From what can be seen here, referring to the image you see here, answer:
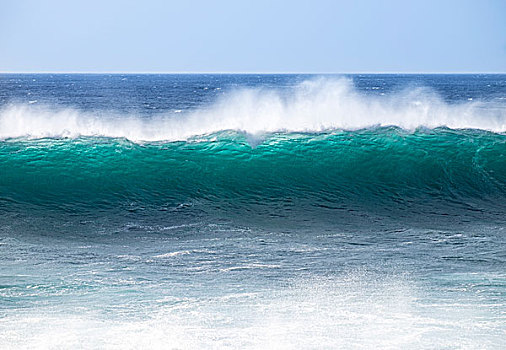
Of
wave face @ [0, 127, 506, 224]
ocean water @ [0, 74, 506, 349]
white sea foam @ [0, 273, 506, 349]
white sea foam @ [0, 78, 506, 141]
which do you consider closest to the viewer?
white sea foam @ [0, 273, 506, 349]

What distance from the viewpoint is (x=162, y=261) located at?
714 centimetres

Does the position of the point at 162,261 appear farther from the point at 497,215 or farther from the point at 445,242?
the point at 497,215

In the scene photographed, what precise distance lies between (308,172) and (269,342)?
646 cm

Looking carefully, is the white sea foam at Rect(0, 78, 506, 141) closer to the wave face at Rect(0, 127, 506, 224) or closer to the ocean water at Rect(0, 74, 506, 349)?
the ocean water at Rect(0, 74, 506, 349)

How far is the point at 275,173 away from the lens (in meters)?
11.0

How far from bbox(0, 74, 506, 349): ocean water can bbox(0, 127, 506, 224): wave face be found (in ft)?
0.13

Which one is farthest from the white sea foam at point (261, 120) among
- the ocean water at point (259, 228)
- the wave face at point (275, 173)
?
the wave face at point (275, 173)

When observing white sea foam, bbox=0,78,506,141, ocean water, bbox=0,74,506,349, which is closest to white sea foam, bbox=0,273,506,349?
ocean water, bbox=0,74,506,349

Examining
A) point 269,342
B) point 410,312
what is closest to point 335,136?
point 410,312

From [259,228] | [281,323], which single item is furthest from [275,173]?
[281,323]

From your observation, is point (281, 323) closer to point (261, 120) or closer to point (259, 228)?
point (259, 228)

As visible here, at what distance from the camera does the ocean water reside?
5125 mm

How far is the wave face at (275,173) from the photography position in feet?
32.6

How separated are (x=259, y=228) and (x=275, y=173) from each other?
2370 millimetres
